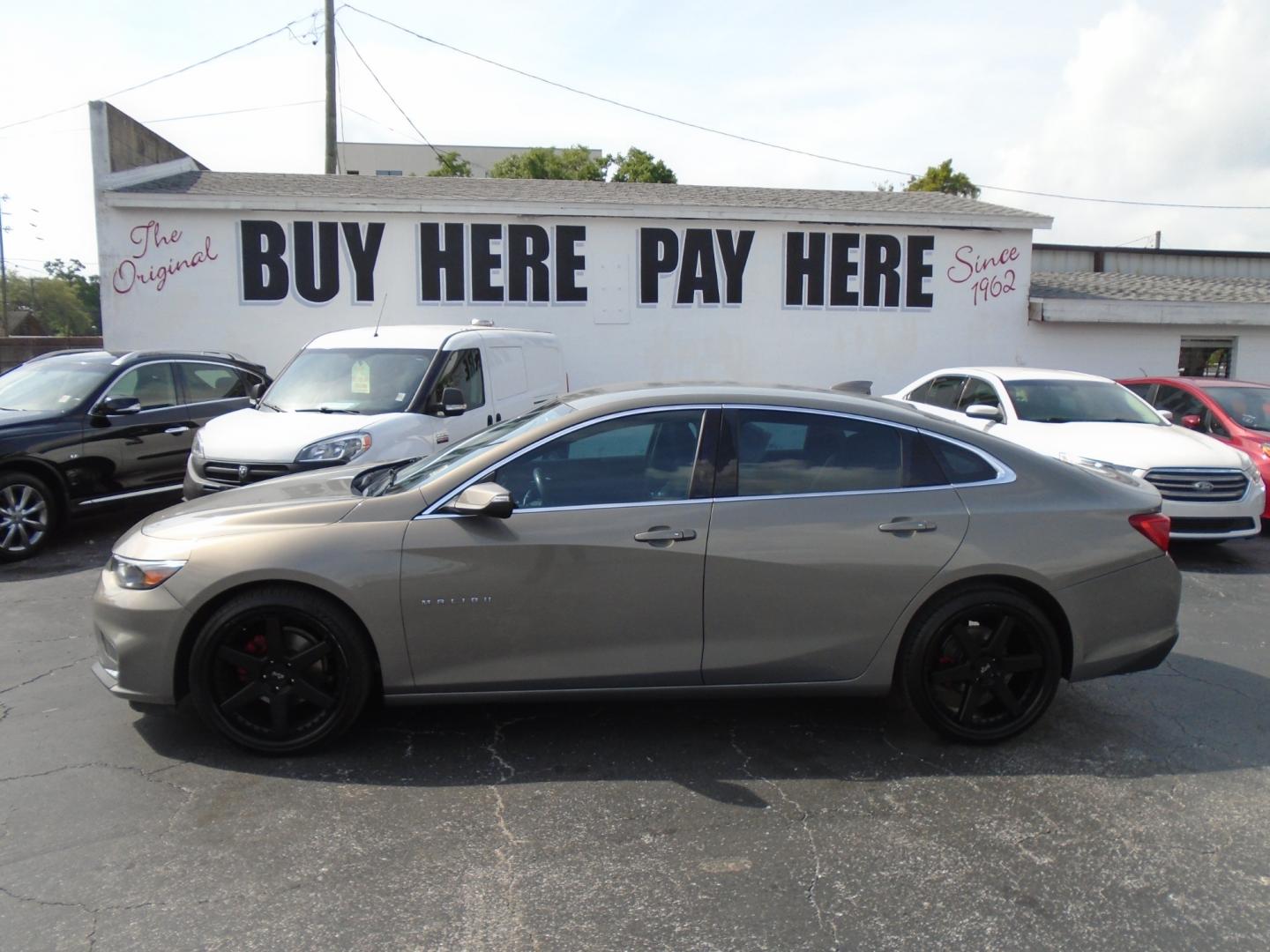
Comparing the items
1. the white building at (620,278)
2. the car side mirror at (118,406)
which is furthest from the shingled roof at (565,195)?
the car side mirror at (118,406)

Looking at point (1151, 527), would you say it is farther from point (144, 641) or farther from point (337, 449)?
point (337, 449)

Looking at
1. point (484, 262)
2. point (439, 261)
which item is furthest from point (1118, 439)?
point (439, 261)

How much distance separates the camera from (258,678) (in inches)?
155

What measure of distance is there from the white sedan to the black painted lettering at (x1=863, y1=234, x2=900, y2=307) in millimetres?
5253

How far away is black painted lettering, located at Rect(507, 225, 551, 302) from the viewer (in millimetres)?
14461

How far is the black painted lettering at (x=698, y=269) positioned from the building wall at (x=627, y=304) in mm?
27

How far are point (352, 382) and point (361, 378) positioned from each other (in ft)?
0.26

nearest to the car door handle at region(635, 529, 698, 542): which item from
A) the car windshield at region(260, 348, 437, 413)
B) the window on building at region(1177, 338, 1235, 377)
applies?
the car windshield at region(260, 348, 437, 413)

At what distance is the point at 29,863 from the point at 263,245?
12280mm

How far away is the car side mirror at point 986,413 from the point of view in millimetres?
9047

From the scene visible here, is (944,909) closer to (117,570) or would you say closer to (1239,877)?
(1239,877)

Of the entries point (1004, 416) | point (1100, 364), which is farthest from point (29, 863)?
point (1100, 364)

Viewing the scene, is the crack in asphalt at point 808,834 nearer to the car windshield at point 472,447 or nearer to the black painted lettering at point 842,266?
the car windshield at point 472,447

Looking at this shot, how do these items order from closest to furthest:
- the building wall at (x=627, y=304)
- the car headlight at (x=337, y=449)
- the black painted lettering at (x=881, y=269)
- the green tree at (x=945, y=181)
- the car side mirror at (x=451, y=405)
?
1. the car headlight at (x=337, y=449)
2. the car side mirror at (x=451, y=405)
3. the building wall at (x=627, y=304)
4. the black painted lettering at (x=881, y=269)
5. the green tree at (x=945, y=181)
